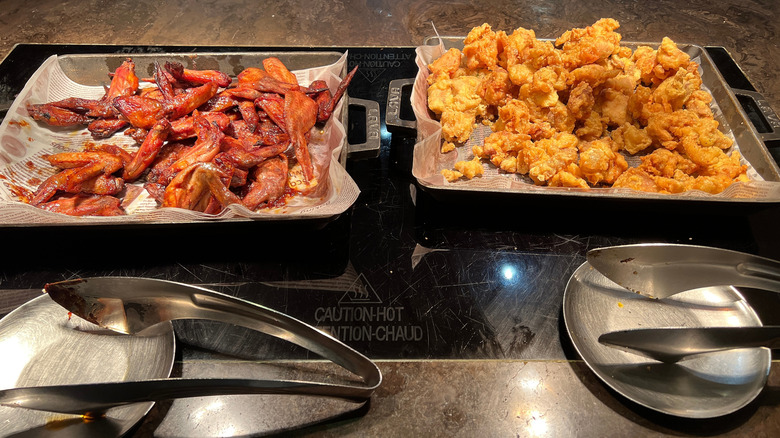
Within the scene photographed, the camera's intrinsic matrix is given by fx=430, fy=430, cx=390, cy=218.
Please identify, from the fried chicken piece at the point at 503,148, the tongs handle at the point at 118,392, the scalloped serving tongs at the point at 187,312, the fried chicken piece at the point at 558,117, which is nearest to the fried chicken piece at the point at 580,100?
the fried chicken piece at the point at 558,117

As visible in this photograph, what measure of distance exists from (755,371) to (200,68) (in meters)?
2.84

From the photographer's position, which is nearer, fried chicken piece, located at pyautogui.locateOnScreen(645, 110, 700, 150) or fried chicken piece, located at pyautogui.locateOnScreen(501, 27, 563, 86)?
fried chicken piece, located at pyautogui.locateOnScreen(645, 110, 700, 150)

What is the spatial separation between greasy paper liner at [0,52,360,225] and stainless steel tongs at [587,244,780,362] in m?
1.03

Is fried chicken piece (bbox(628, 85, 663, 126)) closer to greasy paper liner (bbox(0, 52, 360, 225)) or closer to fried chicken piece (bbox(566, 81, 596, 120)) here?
fried chicken piece (bbox(566, 81, 596, 120))

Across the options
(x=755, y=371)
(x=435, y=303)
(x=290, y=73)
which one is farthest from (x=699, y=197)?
(x=290, y=73)

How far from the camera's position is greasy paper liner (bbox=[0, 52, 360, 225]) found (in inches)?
63.0

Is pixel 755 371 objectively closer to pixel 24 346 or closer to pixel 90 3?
pixel 24 346

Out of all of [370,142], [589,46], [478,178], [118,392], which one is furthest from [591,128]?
[118,392]

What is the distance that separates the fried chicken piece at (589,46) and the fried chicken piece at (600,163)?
0.44m

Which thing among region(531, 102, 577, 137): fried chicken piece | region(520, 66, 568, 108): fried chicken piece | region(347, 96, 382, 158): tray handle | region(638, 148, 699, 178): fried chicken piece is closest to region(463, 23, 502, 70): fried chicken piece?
region(520, 66, 568, 108): fried chicken piece

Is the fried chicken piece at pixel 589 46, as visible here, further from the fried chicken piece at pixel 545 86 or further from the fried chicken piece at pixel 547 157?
the fried chicken piece at pixel 547 157

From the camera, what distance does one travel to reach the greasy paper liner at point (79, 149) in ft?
5.25

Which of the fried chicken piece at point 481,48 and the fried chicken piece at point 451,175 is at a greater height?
the fried chicken piece at point 481,48

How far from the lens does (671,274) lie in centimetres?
158
